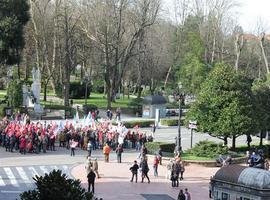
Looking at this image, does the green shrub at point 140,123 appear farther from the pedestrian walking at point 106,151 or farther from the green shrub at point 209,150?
the pedestrian walking at point 106,151

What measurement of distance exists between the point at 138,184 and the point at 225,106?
14.4m

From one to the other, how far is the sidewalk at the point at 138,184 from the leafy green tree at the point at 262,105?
412 inches

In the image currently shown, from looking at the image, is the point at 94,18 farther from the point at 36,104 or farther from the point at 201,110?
the point at 201,110

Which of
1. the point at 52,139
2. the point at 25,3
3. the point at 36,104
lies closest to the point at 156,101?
the point at 36,104

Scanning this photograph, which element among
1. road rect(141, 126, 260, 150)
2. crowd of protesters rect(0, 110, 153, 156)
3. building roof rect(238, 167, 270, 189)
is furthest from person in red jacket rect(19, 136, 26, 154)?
building roof rect(238, 167, 270, 189)

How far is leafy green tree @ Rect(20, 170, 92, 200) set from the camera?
1369cm

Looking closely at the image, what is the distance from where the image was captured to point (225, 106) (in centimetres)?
4138

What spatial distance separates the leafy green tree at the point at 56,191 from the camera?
44.9 ft

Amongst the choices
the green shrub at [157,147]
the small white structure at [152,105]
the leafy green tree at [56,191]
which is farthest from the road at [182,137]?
the leafy green tree at [56,191]

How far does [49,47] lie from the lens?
80.0 meters

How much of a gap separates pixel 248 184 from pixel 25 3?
126 ft

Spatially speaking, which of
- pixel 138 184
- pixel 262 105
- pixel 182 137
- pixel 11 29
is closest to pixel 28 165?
pixel 138 184

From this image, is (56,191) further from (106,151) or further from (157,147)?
(157,147)

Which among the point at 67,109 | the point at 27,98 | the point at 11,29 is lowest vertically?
the point at 67,109
